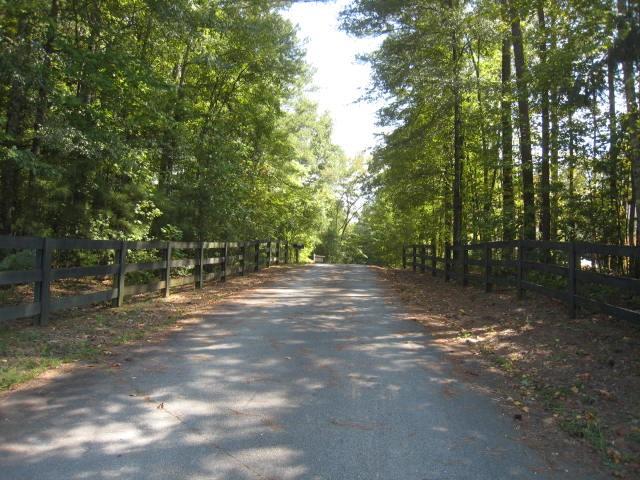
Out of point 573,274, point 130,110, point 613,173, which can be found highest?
point 130,110

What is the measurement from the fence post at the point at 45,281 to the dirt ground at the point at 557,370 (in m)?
5.44

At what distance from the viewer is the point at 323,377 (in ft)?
17.8

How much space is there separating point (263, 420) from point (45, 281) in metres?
4.40

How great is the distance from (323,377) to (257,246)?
15.5m

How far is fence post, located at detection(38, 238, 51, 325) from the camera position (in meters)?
6.92

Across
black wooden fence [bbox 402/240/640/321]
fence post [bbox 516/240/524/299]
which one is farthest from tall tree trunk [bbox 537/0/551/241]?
fence post [bbox 516/240/524/299]

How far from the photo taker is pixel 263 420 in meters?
4.14

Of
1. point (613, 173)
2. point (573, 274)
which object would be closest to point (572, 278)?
point (573, 274)

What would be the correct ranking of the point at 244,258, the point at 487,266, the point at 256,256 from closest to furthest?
the point at 487,266, the point at 244,258, the point at 256,256

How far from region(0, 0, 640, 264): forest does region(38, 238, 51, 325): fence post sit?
2.56 metres

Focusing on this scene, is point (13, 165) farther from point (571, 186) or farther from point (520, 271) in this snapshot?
point (571, 186)

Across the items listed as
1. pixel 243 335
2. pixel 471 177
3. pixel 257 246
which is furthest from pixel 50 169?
pixel 471 177

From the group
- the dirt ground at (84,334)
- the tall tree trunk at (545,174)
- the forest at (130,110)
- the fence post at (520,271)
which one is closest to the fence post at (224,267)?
the forest at (130,110)

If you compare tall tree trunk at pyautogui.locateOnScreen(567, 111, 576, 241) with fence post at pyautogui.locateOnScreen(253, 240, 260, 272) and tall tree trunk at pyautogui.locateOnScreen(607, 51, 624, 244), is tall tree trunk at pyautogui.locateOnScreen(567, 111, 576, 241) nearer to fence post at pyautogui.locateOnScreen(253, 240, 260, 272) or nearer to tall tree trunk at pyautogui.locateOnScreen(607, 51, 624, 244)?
tall tree trunk at pyautogui.locateOnScreen(607, 51, 624, 244)
